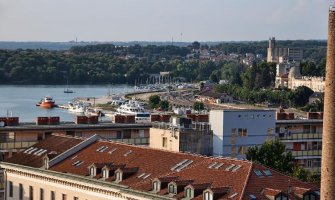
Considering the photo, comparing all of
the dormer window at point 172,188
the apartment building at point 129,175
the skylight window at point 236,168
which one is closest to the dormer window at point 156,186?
the apartment building at point 129,175

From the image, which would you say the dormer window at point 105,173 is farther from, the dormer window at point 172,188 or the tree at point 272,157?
the tree at point 272,157

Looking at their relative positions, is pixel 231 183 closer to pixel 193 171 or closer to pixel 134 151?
pixel 193 171

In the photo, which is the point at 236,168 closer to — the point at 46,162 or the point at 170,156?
the point at 170,156

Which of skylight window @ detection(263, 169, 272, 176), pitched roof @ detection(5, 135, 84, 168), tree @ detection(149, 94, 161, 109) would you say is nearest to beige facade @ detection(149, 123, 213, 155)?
pitched roof @ detection(5, 135, 84, 168)

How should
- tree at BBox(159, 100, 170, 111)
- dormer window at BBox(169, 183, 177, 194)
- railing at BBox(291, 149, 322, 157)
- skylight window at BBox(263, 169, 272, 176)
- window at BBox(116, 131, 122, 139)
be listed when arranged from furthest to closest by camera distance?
tree at BBox(159, 100, 170, 111) < railing at BBox(291, 149, 322, 157) < window at BBox(116, 131, 122, 139) < skylight window at BBox(263, 169, 272, 176) < dormer window at BBox(169, 183, 177, 194)

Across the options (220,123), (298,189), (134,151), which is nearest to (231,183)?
(298,189)

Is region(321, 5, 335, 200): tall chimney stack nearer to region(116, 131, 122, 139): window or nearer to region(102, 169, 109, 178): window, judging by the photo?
region(102, 169, 109, 178): window
